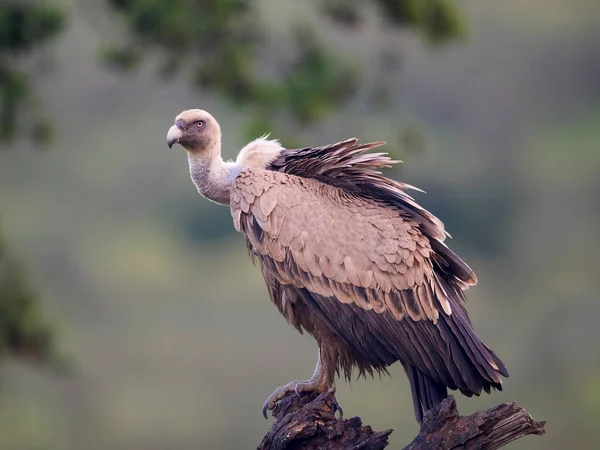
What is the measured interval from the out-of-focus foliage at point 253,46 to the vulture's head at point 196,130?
131 inches

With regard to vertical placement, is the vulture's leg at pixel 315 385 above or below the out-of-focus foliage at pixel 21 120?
below

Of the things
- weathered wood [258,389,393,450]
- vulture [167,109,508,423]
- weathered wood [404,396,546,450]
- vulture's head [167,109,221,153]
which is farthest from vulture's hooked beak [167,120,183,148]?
weathered wood [404,396,546,450]

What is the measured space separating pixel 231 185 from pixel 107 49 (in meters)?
4.18

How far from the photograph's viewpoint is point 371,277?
5.25 m

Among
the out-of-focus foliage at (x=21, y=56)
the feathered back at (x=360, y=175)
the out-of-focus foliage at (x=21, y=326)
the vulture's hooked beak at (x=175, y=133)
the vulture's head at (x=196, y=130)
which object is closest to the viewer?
the feathered back at (x=360, y=175)

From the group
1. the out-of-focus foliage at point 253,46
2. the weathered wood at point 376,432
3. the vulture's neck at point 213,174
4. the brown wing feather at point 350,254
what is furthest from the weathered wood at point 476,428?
the out-of-focus foliage at point 253,46

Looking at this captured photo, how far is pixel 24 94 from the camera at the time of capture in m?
9.55

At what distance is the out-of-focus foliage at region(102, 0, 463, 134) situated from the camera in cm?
934

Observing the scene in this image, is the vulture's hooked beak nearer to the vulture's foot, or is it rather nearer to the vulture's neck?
the vulture's neck

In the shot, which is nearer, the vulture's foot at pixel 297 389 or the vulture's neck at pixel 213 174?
the vulture's foot at pixel 297 389

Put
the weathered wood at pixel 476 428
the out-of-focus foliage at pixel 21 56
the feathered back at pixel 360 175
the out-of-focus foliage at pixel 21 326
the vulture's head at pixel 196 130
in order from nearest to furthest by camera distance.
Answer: the weathered wood at pixel 476 428
the feathered back at pixel 360 175
the vulture's head at pixel 196 130
the out-of-focus foliage at pixel 21 56
the out-of-focus foliage at pixel 21 326

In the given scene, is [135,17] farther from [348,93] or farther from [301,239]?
[301,239]

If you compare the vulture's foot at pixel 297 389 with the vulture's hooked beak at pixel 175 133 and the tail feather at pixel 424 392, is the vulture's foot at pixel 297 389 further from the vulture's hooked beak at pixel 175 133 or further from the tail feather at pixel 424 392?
the vulture's hooked beak at pixel 175 133

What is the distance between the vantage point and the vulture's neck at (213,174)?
5.68m
